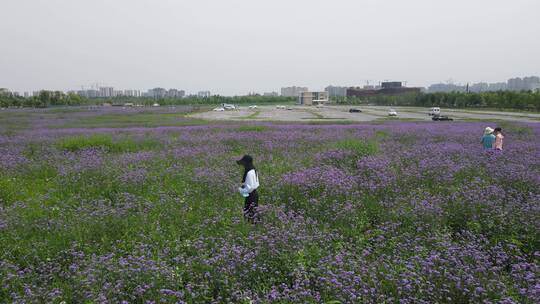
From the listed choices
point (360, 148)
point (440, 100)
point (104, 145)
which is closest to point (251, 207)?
point (360, 148)

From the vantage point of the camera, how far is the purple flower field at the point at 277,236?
3.84 meters

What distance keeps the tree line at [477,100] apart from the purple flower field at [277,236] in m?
63.8

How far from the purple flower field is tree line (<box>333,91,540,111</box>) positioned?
209 ft

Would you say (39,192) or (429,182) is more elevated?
(429,182)

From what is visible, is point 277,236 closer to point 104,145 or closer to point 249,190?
point 249,190

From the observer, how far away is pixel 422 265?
4.18 m

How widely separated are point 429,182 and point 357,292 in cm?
559

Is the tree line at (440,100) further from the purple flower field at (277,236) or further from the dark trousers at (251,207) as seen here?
the dark trousers at (251,207)

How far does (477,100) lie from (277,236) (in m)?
90.6

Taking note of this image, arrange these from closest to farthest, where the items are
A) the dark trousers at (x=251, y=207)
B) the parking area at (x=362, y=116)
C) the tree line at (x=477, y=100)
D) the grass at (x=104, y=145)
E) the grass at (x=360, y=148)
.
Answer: the dark trousers at (x=251, y=207)
the grass at (x=360, y=148)
the grass at (x=104, y=145)
the parking area at (x=362, y=116)
the tree line at (x=477, y=100)

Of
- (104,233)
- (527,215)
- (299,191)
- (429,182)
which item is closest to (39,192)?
(104,233)

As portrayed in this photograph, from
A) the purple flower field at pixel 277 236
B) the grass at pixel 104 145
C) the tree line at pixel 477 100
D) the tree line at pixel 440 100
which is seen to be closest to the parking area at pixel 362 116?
the tree line at pixel 477 100

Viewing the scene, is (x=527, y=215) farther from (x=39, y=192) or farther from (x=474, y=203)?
(x=39, y=192)

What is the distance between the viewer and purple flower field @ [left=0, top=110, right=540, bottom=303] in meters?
3.84
